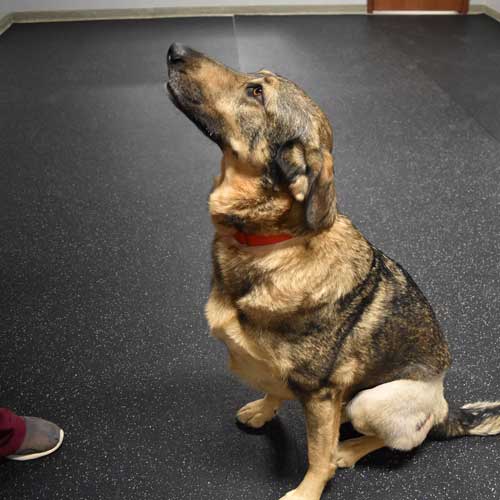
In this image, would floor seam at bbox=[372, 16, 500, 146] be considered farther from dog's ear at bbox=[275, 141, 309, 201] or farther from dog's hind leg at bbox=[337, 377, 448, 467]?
dog's ear at bbox=[275, 141, 309, 201]

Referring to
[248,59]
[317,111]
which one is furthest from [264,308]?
[248,59]

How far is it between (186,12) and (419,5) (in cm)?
280

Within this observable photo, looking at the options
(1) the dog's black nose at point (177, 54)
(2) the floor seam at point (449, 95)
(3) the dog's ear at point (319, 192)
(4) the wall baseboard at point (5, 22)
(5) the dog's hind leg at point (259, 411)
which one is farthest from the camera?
(4) the wall baseboard at point (5, 22)

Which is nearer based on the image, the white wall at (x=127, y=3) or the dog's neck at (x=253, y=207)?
the dog's neck at (x=253, y=207)

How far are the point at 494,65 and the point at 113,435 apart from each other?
4.70 meters

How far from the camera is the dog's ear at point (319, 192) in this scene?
55.5 inches

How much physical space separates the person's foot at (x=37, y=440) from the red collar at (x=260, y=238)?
101cm

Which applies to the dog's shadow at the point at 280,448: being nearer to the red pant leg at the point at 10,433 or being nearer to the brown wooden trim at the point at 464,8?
the red pant leg at the point at 10,433

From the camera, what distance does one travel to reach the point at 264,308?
152 centimetres

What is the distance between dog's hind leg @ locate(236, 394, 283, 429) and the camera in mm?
1969

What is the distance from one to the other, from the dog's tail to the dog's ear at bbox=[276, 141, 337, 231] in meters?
0.87

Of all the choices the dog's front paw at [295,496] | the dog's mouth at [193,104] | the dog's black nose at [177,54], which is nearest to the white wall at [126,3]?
the dog's black nose at [177,54]

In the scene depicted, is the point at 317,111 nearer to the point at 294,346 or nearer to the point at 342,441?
the point at 294,346

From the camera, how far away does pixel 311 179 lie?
1414 millimetres
